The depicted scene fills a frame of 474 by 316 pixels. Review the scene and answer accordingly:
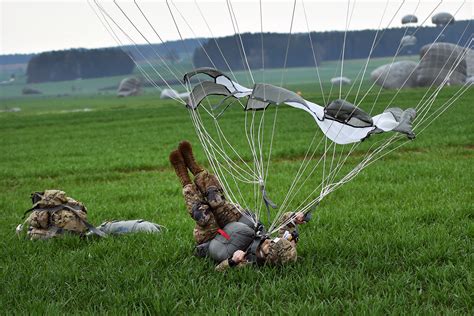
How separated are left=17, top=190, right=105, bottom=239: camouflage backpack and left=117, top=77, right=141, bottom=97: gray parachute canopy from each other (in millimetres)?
106798

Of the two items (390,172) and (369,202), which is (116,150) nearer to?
(390,172)

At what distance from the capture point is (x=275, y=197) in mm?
8383

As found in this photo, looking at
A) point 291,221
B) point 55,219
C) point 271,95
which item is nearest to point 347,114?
point 271,95

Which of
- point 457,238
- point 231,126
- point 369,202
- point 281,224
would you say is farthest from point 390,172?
point 231,126

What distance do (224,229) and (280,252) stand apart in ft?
1.98

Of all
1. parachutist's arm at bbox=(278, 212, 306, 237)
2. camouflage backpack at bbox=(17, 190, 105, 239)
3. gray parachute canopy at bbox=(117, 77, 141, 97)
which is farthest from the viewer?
gray parachute canopy at bbox=(117, 77, 141, 97)

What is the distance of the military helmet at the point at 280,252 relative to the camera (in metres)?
4.73

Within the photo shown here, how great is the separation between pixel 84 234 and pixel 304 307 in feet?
11.1

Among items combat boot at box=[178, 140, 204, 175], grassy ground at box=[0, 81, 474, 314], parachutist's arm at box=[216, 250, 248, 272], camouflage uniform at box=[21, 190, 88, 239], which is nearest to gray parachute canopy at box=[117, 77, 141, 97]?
grassy ground at box=[0, 81, 474, 314]

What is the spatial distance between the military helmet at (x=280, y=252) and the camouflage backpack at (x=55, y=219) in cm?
235

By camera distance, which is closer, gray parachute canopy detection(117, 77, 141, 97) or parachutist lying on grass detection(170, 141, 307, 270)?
parachutist lying on grass detection(170, 141, 307, 270)

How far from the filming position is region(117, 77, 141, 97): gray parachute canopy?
364 feet

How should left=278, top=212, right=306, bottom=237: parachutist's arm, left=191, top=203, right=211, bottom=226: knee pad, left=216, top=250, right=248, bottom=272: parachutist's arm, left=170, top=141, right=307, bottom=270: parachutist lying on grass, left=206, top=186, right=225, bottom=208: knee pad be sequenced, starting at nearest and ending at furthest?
left=216, top=250, right=248, bottom=272: parachutist's arm < left=170, top=141, right=307, bottom=270: parachutist lying on grass < left=191, top=203, right=211, bottom=226: knee pad < left=206, top=186, right=225, bottom=208: knee pad < left=278, top=212, right=306, bottom=237: parachutist's arm

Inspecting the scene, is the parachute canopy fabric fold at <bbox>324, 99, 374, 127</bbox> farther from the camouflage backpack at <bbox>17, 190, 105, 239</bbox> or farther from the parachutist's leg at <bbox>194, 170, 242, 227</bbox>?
the camouflage backpack at <bbox>17, 190, 105, 239</bbox>
